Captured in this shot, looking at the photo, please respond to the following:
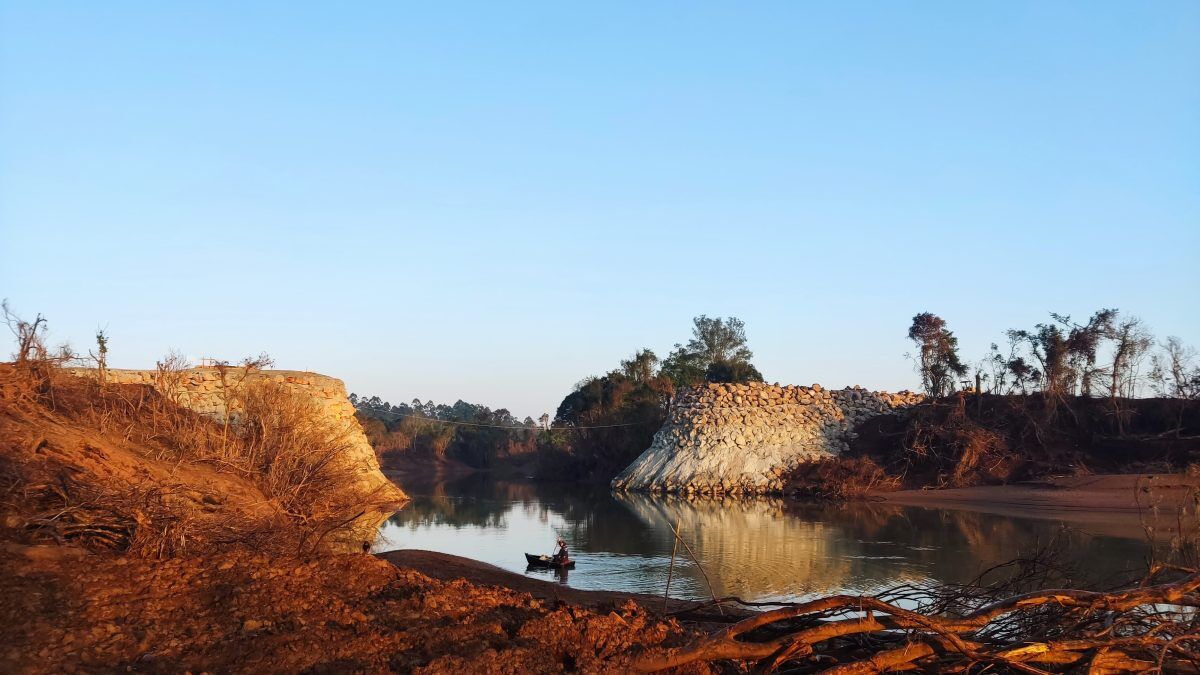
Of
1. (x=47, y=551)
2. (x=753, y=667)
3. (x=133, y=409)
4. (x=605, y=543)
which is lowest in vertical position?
(x=605, y=543)

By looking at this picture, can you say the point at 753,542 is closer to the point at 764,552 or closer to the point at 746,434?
the point at 764,552

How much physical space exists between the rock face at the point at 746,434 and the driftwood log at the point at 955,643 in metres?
38.2

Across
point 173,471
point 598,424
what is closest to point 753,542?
point 173,471

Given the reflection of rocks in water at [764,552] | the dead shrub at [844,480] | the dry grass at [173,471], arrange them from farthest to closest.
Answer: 1. the dead shrub at [844,480]
2. the reflection of rocks in water at [764,552]
3. the dry grass at [173,471]

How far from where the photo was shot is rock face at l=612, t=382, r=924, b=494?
43531 millimetres

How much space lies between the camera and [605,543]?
22938 mm

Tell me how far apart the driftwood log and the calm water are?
296 centimetres

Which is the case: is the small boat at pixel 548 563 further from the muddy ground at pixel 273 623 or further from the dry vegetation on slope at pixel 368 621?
the muddy ground at pixel 273 623

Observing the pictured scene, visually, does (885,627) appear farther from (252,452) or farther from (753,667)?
(252,452)

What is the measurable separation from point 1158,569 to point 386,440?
225ft

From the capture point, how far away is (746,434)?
4531 centimetres

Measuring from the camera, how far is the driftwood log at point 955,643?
4461 millimetres

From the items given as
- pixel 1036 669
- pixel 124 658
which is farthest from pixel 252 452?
pixel 1036 669

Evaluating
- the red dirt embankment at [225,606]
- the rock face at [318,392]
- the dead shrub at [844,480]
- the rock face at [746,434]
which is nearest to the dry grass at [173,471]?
the red dirt embankment at [225,606]
